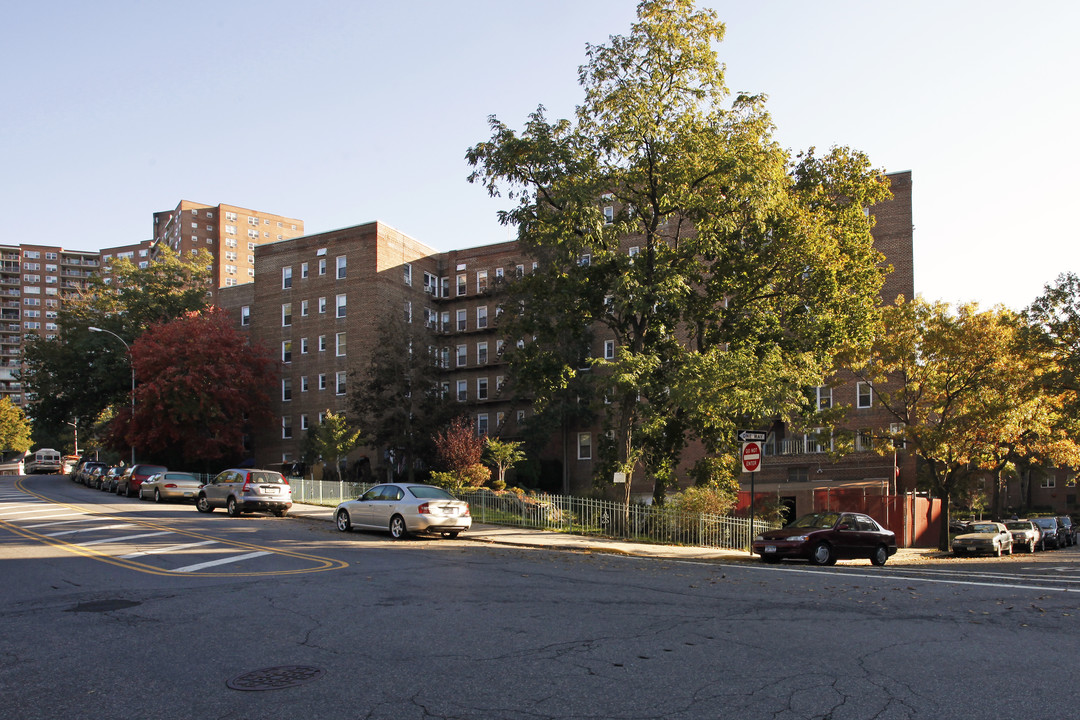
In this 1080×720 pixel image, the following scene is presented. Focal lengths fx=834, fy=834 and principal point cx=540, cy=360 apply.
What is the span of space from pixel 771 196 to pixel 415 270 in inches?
1580

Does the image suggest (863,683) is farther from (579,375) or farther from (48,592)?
(579,375)

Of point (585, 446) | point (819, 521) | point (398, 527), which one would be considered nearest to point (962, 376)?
point (819, 521)

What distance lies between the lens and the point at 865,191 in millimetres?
27312

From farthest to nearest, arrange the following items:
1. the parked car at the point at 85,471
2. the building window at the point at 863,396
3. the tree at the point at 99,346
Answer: the tree at the point at 99,346 → the parked car at the point at 85,471 → the building window at the point at 863,396

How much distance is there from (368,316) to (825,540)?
40137 mm

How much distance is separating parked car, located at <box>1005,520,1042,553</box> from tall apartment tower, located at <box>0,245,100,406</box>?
165 metres

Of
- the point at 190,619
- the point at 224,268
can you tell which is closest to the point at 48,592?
the point at 190,619

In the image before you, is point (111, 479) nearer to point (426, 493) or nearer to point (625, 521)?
point (426, 493)

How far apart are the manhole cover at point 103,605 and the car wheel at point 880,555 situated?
60.4 feet

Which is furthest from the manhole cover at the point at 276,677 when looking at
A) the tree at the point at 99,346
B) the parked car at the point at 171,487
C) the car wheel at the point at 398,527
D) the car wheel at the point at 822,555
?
the tree at the point at 99,346

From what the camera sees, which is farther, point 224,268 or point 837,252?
point 224,268

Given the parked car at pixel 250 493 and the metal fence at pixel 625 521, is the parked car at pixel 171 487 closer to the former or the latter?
the parked car at pixel 250 493

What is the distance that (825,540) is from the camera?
68.6ft

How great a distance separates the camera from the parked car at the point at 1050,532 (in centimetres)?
4031
